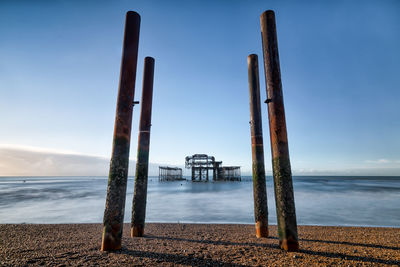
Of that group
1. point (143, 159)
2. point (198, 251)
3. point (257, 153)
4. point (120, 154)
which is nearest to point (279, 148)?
point (257, 153)

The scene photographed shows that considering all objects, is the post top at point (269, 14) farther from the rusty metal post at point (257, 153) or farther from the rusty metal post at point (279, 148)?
the rusty metal post at point (257, 153)

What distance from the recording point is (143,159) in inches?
208

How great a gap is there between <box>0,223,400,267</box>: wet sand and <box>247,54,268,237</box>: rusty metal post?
486 millimetres

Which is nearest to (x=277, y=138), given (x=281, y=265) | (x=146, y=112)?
(x=281, y=265)

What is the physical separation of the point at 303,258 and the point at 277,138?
7.02 ft

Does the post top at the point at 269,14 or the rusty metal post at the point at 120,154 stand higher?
the post top at the point at 269,14

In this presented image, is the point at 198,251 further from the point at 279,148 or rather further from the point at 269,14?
the point at 269,14

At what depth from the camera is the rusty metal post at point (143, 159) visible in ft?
17.0

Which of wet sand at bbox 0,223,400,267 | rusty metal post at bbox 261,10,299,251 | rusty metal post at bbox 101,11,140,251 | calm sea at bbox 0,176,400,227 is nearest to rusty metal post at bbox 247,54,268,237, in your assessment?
wet sand at bbox 0,223,400,267

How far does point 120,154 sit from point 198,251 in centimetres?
248

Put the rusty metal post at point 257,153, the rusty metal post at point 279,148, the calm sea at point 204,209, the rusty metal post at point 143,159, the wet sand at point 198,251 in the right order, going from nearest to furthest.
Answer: the wet sand at point 198,251 < the rusty metal post at point 279,148 < the rusty metal post at point 257,153 < the rusty metal post at point 143,159 < the calm sea at point 204,209

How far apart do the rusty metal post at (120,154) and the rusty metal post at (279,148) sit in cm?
272

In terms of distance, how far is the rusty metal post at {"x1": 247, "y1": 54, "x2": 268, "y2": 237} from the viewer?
5.02 meters

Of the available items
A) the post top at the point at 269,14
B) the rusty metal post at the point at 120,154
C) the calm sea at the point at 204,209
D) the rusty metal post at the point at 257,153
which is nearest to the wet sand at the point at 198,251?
the rusty metal post at the point at 120,154
